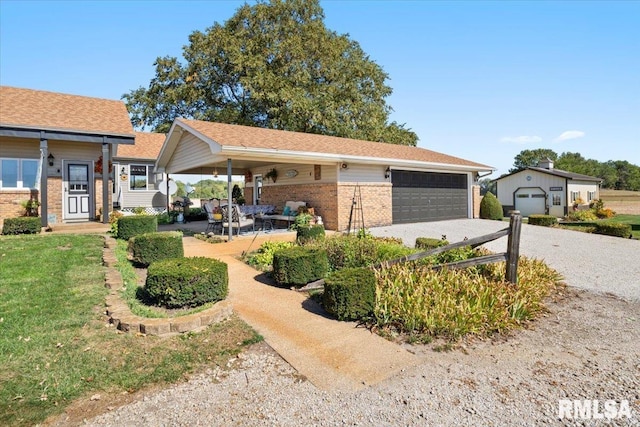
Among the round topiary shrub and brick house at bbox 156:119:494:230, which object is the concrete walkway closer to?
brick house at bbox 156:119:494:230

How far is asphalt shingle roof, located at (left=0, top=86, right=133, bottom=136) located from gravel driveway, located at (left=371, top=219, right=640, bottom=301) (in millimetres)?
11067

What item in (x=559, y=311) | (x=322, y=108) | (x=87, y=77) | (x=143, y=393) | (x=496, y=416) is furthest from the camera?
(x=322, y=108)

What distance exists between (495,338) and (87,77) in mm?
15643

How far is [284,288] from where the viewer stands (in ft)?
19.7

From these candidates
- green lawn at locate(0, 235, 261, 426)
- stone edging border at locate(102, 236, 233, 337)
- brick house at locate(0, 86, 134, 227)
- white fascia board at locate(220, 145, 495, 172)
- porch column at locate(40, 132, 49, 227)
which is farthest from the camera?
brick house at locate(0, 86, 134, 227)

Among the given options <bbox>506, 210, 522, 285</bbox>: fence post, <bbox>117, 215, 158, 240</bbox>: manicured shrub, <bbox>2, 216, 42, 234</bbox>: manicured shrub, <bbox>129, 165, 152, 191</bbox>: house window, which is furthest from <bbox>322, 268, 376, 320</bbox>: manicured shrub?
<bbox>129, 165, 152, 191</bbox>: house window

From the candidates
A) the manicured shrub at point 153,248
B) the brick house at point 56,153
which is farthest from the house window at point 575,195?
the brick house at point 56,153

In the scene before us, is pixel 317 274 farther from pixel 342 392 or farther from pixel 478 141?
pixel 478 141

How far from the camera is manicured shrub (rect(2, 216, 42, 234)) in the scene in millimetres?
10555

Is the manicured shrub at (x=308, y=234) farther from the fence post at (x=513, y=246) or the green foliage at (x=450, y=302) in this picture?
the fence post at (x=513, y=246)

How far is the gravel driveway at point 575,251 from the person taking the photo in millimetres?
6539

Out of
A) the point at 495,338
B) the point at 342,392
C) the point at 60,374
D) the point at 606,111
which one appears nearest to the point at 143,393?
the point at 60,374

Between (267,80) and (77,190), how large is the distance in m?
14.0

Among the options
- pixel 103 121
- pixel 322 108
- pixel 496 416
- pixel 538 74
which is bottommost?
pixel 496 416
